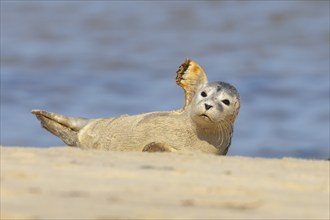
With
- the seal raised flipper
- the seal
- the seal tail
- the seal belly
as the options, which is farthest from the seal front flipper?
the seal tail

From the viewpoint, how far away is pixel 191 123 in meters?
10.0

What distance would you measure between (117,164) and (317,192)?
1.38 metres

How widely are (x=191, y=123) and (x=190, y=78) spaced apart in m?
0.71

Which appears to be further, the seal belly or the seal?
the seal belly

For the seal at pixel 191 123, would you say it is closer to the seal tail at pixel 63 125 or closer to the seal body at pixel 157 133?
the seal body at pixel 157 133

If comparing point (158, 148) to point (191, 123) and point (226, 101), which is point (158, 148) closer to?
point (191, 123)

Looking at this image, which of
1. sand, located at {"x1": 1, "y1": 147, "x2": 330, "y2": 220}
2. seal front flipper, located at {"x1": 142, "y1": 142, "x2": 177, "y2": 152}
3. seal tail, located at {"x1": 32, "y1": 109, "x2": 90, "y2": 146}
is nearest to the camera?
sand, located at {"x1": 1, "y1": 147, "x2": 330, "y2": 220}

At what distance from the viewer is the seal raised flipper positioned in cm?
1047

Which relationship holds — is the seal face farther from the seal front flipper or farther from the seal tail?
the seal tail

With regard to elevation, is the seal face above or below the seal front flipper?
above

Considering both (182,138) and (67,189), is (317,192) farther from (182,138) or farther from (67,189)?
(182,138)

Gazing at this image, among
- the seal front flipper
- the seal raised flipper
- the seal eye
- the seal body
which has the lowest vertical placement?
the seal front flipper

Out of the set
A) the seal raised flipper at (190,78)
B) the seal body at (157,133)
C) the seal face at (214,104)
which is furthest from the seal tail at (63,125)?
the seal face at (214,104)

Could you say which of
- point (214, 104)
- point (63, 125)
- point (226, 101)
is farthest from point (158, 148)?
point (63, 125)
